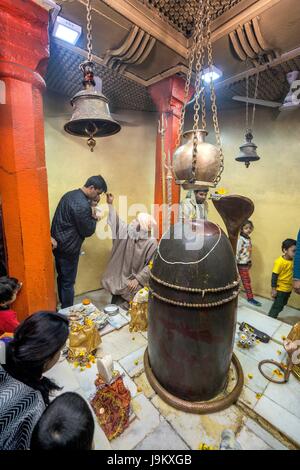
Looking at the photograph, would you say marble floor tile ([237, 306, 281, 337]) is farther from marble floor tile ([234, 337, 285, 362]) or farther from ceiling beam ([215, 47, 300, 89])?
ceiling beam ([215, 47, 300, 89])

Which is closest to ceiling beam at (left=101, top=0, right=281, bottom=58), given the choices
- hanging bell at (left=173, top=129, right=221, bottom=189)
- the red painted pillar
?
the red painted pillar

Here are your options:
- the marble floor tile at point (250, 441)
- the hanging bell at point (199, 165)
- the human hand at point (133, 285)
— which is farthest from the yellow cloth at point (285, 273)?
the hanging bell at point (199, 165)

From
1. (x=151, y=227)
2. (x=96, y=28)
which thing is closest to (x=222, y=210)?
(x=151, y=227)

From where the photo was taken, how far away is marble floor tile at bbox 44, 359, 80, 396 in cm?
185

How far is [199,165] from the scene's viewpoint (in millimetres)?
1538

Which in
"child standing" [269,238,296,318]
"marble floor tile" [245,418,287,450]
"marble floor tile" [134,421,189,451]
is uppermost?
"child standing" [269,238,296,318]

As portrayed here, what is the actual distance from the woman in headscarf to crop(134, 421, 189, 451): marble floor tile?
1841 mm

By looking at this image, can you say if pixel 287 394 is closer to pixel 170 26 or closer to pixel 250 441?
pixel 250 441

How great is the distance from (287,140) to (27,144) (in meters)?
4.88

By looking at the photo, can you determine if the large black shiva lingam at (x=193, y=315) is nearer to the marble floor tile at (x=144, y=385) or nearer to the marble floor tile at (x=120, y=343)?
the marble floor tile at (x=144, y=385)

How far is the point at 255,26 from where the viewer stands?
2363 mm

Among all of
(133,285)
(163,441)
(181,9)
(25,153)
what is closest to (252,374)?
(163,441)

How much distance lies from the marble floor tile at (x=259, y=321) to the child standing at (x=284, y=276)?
1069 mm
